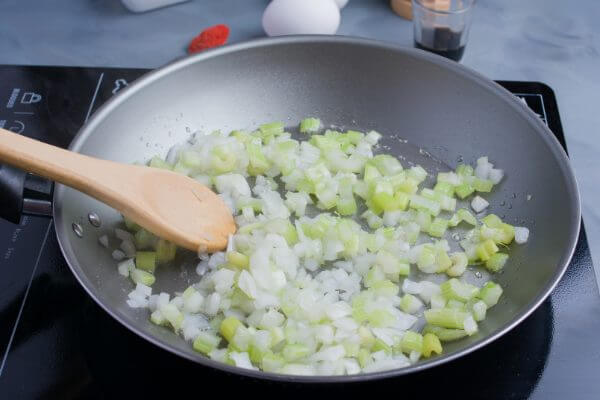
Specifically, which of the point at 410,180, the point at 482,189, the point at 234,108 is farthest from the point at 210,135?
the point at 482,189

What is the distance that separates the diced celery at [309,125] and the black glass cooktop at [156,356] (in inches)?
18.8

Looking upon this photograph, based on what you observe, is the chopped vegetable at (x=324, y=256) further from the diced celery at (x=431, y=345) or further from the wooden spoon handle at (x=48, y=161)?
the wooden spoon handle at (x=48, y=161)

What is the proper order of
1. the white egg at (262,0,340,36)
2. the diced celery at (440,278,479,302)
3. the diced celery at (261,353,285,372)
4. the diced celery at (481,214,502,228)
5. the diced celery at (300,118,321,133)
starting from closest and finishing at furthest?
the diced celery at (261,353,285,372) → the diced celery at (440,278,479,302) → the diced celery at (481,214,502,228) → the diced celery at (300,118,321,133) → the white egg at (262,0,340,36)

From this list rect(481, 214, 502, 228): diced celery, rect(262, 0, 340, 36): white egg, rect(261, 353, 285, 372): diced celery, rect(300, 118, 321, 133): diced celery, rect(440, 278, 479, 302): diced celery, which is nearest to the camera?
rect(261, 353, 285, 372): diced celery

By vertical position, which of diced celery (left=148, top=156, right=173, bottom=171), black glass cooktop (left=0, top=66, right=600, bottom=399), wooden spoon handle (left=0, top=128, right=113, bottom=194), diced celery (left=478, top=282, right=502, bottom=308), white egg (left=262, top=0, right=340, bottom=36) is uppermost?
wooden spoon handle (left=0, top=128, right=113, bottom=194)

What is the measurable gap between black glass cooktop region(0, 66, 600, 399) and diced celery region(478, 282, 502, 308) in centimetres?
5

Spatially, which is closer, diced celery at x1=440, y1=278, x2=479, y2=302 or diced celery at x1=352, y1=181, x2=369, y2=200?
diced celery at x1=440, y1=278, x2=479, y2=302

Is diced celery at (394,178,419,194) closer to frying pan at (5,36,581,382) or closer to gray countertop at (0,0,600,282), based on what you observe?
frying pan at (5,36,581,382)

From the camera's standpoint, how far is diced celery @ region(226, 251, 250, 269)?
111cm

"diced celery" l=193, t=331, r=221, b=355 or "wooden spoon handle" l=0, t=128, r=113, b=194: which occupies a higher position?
"wooden spoon handle" l=0, t=128, r=113, b=194

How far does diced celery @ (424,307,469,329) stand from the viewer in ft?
3.34

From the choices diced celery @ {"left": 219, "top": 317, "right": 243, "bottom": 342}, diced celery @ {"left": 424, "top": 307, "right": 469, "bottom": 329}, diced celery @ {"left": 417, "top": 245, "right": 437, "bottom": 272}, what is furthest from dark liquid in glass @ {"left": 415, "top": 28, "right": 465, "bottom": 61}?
diced celery @ {"left": 219, "top": 317, "right": 243, "bottom": 342}

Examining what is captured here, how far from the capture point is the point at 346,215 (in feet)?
4.09

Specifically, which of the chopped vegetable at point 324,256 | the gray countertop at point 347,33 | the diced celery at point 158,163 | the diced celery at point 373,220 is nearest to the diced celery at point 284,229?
the chopped vegetable at point 324,256
